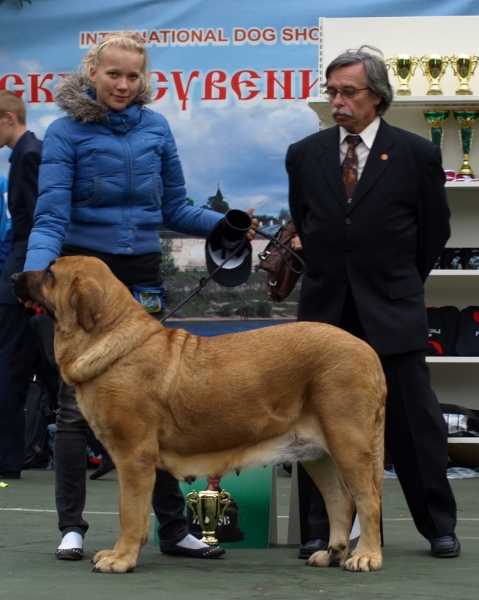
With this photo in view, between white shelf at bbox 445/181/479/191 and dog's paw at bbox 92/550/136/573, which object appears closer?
dog's paw at bbox 92/550/136/573

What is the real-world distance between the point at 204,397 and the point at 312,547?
3.25 ft

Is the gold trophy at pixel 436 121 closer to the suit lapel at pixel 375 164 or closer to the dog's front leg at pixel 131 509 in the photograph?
the suit lapel at pixel 375 164

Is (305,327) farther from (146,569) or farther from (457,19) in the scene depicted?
(457,19)

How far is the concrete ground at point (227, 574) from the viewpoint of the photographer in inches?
146

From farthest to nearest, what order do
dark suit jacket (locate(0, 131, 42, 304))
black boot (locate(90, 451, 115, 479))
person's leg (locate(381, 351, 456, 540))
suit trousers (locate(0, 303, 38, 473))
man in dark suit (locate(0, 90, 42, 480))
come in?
black boot (locate(90, 451, 115, 479)) → suit trousers (locate(0, 303, 38, 473)) → man in dark suit (locate(0, 90, 42, 480)) → dark suit jacket (locate(0, 131, 42, 304)) → person's leg (locate(381, 351, 456, 540))

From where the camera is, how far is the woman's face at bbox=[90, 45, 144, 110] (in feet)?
15.0

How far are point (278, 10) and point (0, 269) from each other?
121 inches

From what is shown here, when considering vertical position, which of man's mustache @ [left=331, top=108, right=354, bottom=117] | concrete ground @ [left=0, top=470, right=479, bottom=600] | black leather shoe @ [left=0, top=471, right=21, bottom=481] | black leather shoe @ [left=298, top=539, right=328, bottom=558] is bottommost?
concrete ground @ [left=0, top=470, right=479, bottom=600]

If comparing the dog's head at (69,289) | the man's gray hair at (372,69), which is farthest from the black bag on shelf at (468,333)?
the dog's head at (69,289)

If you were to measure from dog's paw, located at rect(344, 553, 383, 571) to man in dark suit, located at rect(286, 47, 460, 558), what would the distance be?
448 millimetres

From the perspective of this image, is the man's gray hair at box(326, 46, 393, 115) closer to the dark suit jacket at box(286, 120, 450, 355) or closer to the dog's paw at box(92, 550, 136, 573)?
the dark suit jacket at box(286, 120, 450, 355)

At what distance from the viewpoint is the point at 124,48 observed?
4.59 meters

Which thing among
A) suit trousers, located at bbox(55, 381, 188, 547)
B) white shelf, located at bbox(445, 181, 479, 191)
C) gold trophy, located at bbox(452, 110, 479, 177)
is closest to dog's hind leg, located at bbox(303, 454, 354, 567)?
suit trousers, located at bbox(55, 381, 188, 547)

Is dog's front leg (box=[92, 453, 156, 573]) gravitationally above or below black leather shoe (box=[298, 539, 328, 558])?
above
